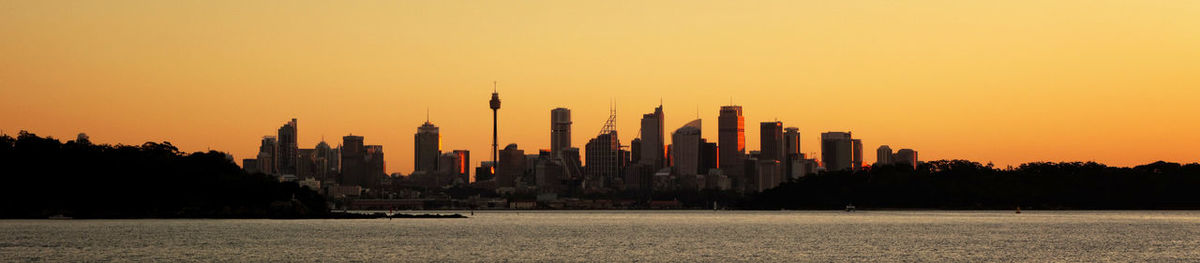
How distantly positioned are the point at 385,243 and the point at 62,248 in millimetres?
30695

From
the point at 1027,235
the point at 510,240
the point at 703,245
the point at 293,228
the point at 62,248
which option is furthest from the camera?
the point at 293,228

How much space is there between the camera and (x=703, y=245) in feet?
466

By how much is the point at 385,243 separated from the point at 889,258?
2051 inches

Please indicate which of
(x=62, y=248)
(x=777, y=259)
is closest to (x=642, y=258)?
(x=777, y=259)

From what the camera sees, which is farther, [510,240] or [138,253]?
[510,240]

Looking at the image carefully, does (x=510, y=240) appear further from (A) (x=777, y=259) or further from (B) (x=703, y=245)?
(A) (x=777, y=259)

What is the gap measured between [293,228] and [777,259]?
90.1 metres

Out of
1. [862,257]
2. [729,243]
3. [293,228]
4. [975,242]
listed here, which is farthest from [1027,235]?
[293,228]

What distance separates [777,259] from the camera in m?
117

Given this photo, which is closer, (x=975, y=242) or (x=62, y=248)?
(x=62, y=248)

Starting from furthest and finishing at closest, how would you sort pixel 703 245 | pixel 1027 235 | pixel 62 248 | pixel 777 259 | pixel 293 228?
pixel 293 228, pixel 1027 235, pixel 703 245, pixel 62 248, pixel 777 259

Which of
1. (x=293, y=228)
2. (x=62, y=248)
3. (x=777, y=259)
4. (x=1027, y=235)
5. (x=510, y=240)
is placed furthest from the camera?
(x=293, y=228)

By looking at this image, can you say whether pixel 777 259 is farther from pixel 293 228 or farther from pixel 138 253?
pixel 293 228

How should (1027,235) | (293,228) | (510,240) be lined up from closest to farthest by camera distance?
1. (510,240)
2. (1027,235)
3. (293,228)
